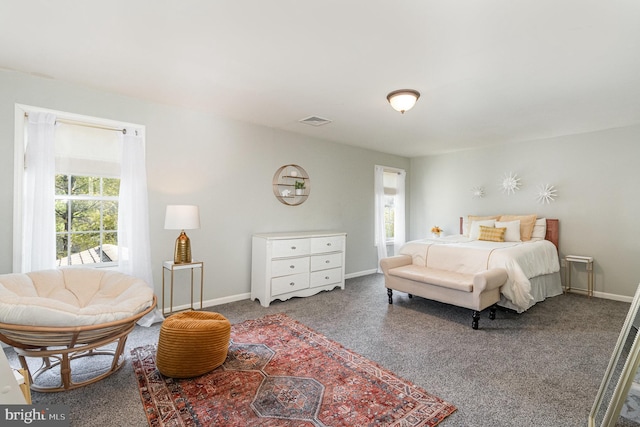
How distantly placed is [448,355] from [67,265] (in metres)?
3.77

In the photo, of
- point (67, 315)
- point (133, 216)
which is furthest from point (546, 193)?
point (67, 315)

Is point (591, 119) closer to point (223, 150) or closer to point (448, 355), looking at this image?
point (448, 355)

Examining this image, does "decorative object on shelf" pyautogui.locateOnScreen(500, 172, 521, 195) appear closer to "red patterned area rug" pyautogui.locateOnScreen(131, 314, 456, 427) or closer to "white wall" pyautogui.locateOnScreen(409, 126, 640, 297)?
"white wall" pyautogui.locateOnScreen(409, 126, 640, 297)

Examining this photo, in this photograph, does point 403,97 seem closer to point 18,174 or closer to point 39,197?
point 39,197

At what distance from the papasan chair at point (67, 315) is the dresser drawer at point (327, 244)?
2.35m

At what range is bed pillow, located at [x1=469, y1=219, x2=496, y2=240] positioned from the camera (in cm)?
504

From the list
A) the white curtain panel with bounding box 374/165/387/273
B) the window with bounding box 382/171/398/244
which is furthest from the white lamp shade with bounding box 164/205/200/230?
the window with bounding box 382/171/398/244

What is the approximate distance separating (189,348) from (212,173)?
232 cm

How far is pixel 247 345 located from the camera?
2.82m

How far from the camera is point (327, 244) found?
4.62 m

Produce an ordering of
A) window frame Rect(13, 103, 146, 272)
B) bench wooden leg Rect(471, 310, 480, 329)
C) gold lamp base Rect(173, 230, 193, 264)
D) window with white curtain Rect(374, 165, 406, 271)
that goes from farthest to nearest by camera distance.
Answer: window with white curtain Rect(374, 165, 406, 271)
gold lamp base Rect(173, 230, 193, 264)
bench wooden leg Rect(471, 310, 480, 329)
window frame Rect(13, 103, 146, 272)

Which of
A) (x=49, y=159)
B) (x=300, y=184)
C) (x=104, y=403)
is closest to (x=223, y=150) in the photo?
(x=300, y=184)

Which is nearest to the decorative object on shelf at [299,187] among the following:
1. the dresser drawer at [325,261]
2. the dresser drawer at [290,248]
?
the dresser drawer at [290,248]

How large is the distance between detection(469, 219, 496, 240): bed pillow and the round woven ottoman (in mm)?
4319
